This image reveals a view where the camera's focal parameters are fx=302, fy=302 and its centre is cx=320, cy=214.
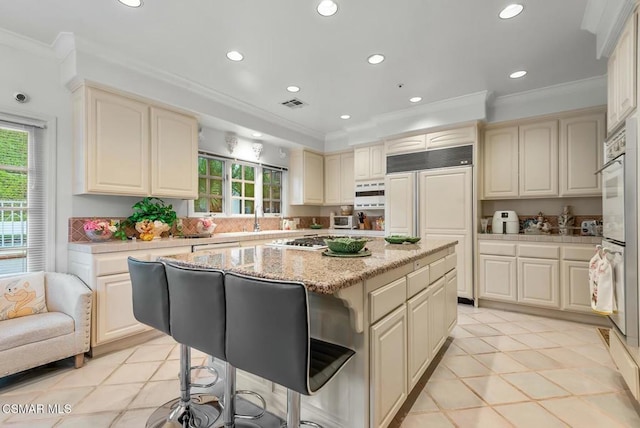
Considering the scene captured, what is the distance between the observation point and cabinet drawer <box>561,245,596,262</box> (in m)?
3.21

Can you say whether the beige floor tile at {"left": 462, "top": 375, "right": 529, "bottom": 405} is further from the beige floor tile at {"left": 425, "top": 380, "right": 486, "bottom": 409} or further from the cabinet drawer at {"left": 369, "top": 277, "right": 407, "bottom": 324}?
the cabinet drawer at {"left": 369, "top": 277, "right": 407, "bottom": 324}

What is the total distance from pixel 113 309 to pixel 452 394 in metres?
2.76

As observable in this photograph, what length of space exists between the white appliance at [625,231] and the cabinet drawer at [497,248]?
1.65 m

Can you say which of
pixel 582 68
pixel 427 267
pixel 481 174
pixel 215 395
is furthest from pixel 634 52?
pixel 215 395

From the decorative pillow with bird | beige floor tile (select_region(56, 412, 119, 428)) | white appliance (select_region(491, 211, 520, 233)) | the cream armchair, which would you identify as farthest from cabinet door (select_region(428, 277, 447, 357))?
the decorative pillow with bird

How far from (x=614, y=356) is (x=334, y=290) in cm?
231

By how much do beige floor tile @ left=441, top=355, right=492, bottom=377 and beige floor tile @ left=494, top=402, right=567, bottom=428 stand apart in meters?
0.37

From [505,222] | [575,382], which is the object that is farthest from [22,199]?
[505,222]

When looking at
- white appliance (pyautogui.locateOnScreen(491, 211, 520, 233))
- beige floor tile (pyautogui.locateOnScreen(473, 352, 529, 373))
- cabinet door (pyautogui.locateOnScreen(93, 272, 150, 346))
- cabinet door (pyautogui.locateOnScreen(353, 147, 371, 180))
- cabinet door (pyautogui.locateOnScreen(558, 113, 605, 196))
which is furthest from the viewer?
cabinet door (pyautogui.locateOnScreen(353, 147, 371, 180))

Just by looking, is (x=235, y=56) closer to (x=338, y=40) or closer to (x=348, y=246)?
(x=338, y=40)

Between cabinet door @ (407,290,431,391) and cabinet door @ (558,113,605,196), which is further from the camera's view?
cabinet door @ (558,113,605,196)

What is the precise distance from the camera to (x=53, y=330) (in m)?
2.22

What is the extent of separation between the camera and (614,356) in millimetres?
2098

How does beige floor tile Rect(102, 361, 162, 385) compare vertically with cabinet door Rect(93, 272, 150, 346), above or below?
below
